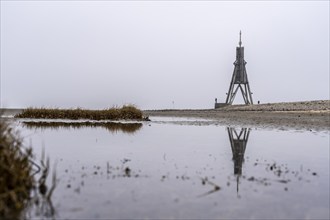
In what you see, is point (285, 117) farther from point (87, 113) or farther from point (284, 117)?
point (87, 113)

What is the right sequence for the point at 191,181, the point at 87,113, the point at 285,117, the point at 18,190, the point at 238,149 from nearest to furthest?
the point at 18,190 → the point at 191,181 → the point at 238,149 → the point at 285,117 → the point at 87,113

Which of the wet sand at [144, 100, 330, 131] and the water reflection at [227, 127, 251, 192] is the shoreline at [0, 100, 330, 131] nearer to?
the wet sand at [144, 100, 330, 131]

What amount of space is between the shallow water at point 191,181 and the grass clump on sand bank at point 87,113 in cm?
2117

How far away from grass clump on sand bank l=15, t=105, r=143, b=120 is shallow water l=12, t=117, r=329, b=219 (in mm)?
21173

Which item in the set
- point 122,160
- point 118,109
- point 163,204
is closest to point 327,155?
point 122,160

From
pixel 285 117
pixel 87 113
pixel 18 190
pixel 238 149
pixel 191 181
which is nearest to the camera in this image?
pixel 18 190

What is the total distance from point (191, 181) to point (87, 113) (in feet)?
103

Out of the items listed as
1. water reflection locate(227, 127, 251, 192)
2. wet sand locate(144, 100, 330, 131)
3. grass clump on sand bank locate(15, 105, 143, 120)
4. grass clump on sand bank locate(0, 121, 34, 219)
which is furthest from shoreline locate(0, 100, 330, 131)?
grass clump on sand bank locate(0, 121, 34, 219)

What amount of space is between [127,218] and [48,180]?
3482 millimetres

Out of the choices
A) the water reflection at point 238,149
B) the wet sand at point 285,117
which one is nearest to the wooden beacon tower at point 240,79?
the wet sand at point 285,117

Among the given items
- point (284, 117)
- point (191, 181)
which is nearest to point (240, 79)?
point (284, 117)

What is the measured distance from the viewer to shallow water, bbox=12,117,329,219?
24.3 feet

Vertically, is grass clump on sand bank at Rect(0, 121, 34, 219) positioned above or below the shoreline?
below

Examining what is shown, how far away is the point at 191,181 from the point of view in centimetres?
995
